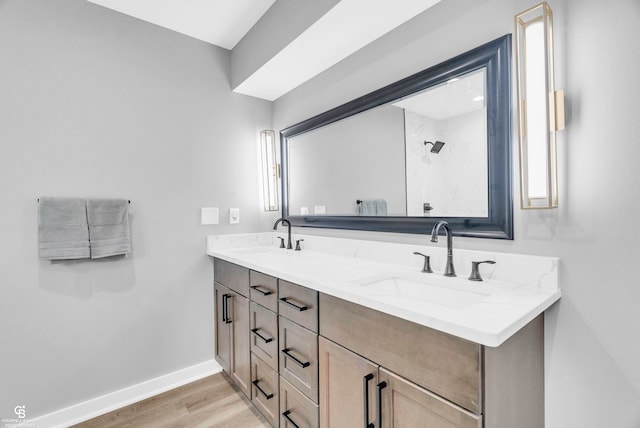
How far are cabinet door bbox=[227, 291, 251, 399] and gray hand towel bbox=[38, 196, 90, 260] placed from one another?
0.91m

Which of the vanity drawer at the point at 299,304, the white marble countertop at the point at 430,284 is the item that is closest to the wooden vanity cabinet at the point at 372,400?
the vanity drawer at the point at 299,304

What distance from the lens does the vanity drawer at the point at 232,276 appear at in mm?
1850

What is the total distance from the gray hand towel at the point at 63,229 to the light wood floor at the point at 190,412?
986 millimetres

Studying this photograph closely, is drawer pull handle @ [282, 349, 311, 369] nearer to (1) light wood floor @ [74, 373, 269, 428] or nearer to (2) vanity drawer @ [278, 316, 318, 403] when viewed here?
(2) vanity drawer @ [278, 316, 318, 403]

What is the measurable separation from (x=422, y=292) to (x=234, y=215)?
1.61 metres

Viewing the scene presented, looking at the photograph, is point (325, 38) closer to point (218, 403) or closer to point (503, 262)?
point (503, 262)

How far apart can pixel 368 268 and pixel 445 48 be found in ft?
3.66

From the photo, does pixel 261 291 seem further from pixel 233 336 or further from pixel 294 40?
pixel 294 40

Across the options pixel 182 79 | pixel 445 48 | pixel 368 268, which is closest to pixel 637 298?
pixel 368 268

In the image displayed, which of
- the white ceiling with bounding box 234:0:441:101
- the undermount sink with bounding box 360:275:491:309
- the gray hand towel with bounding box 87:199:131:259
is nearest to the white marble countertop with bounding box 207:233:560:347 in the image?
the undermount sink with bounding box 360:275:491:309

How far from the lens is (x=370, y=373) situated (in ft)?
3.43

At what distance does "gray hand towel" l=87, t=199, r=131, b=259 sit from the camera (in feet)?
5.86

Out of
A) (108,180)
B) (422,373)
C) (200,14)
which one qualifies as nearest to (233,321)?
(108,180)

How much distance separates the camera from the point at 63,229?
1.70 metres
